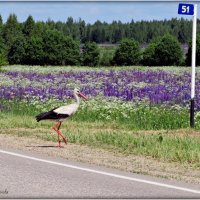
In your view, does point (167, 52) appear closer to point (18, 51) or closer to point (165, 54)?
point (165, 54)

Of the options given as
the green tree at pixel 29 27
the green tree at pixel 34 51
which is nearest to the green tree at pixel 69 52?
the green tree at pixel 34 51

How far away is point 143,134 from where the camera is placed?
16.0m

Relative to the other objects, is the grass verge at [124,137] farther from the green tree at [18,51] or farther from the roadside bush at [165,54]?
the green tree at [18,51]

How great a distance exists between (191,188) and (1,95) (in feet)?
58.1

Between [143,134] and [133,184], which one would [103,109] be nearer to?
[143,134]

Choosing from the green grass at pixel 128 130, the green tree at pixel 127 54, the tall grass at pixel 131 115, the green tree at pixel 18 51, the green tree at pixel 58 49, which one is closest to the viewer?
the green grass at pixel 128 130

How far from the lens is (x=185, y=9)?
16.3 metres

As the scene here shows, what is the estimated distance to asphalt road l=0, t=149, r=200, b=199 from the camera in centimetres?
841

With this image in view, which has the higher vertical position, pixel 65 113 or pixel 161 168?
pixel 65 113

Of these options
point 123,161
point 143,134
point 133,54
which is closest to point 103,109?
point 143,134

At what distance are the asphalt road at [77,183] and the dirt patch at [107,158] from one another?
1.44ft

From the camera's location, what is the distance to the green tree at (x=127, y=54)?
381 feet

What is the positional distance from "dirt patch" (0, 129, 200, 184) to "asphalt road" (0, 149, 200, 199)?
0.44 metres

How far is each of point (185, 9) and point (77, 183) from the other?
27.8 ft
